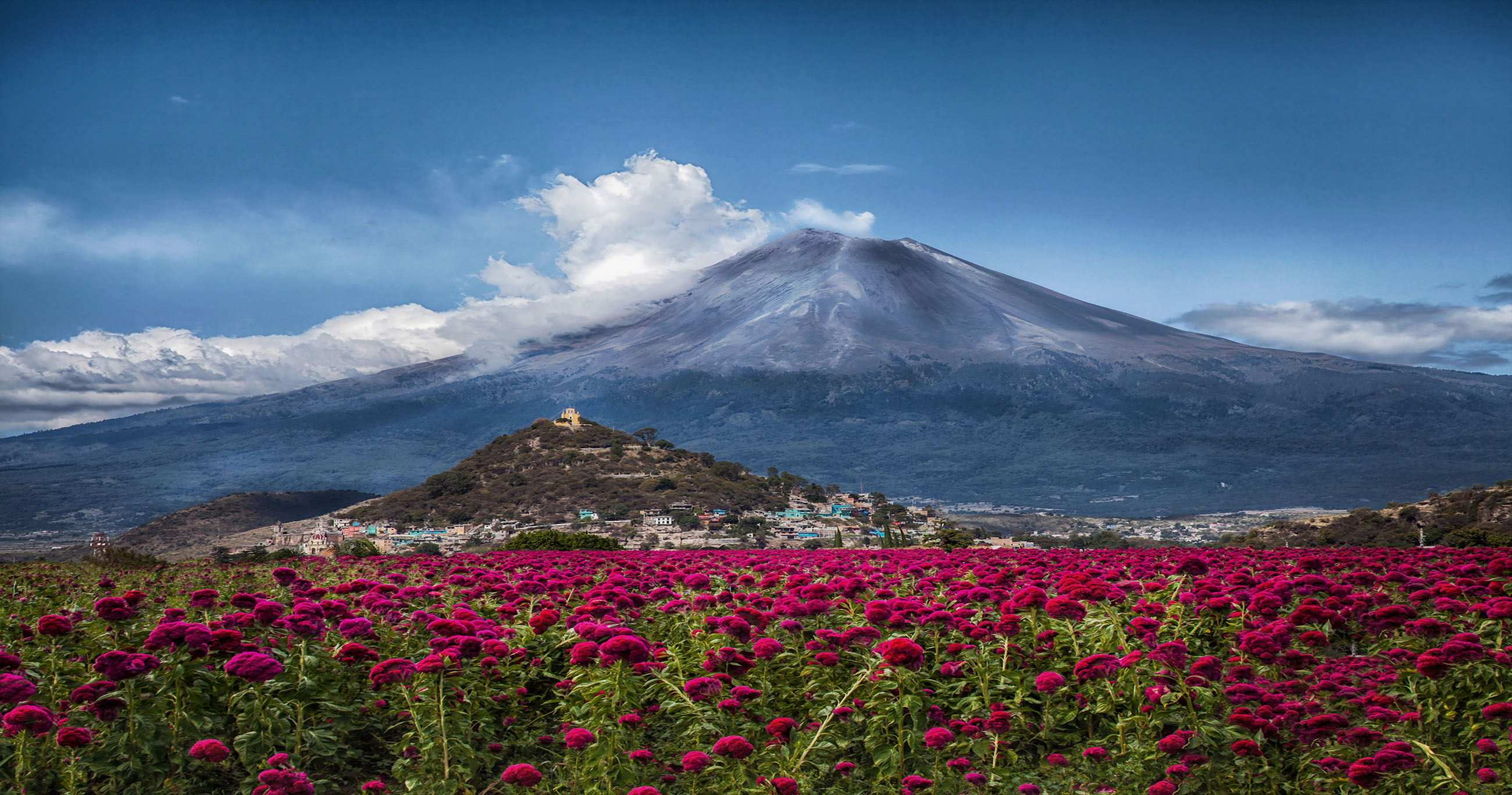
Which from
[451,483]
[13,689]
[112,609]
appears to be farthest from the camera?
[451,483]

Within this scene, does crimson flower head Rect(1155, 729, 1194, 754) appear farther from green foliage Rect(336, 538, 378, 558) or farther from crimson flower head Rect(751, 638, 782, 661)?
green foliage Rect(336, 538, 378, 558)

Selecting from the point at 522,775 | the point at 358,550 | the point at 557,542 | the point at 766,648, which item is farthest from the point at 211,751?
the point at 358,550

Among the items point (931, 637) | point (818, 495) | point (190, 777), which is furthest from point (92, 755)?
point (818, 495)

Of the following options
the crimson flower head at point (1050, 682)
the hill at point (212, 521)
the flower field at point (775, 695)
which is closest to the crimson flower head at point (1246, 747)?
the flower field at point (775, 695)

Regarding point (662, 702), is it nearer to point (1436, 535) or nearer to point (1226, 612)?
point (1226, 612)

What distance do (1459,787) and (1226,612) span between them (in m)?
2.15

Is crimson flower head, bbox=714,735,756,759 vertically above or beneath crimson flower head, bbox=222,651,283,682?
beneath

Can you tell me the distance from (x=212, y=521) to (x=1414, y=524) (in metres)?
111

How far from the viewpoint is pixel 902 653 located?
4117mm

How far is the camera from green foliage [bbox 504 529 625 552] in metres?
22.6

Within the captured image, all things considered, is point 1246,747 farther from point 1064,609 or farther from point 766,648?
point 766,648

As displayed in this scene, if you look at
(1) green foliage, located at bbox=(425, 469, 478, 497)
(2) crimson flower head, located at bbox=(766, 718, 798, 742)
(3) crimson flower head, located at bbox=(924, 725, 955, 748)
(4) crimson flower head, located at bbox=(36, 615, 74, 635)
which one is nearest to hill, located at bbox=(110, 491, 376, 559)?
(1) green foliage, located at bbox=(425, 469, 478, 497)

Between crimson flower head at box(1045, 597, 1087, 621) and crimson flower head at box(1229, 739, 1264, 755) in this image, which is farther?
crimson flower head at box(1045, 597, 1087, 621)

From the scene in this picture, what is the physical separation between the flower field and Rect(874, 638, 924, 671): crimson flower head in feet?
0.05
